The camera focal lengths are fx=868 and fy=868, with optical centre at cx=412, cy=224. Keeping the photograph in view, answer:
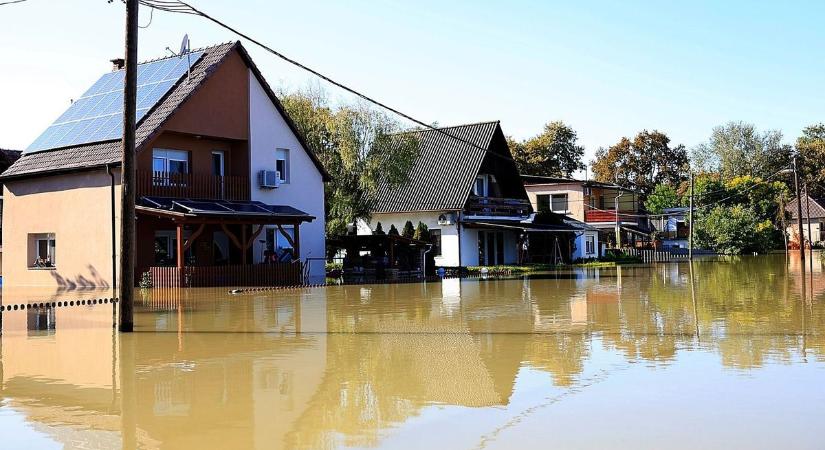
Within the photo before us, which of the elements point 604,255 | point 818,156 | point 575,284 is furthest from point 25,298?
point 818,156

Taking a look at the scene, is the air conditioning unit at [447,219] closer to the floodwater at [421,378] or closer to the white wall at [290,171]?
the white wall at [290,171]

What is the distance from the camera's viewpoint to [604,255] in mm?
57750

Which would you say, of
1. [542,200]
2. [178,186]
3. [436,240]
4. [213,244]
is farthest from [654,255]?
[178,186]

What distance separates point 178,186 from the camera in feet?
97.4

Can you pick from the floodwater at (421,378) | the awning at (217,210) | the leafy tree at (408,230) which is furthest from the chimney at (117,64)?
the floodwater at (421,378)

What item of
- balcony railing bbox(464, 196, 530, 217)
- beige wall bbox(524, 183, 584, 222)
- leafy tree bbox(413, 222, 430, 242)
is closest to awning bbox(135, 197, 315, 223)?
leafy tree bbox(413, 222, 430, 242)

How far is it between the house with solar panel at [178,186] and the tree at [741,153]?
73768 millimetres

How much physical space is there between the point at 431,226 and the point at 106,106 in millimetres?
18102

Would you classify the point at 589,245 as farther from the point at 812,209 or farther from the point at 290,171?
the point at 812,209

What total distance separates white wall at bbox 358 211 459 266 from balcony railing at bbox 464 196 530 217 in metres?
1.46

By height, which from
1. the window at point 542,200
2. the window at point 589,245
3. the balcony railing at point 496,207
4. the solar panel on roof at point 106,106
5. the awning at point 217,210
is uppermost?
the solar panel on roof at point 106,106

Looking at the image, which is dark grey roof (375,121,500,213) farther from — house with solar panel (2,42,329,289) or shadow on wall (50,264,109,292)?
shadow on wall (50,264,109,292)

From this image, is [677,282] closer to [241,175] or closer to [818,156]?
[241,175]

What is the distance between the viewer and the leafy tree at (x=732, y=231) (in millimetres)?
63688
